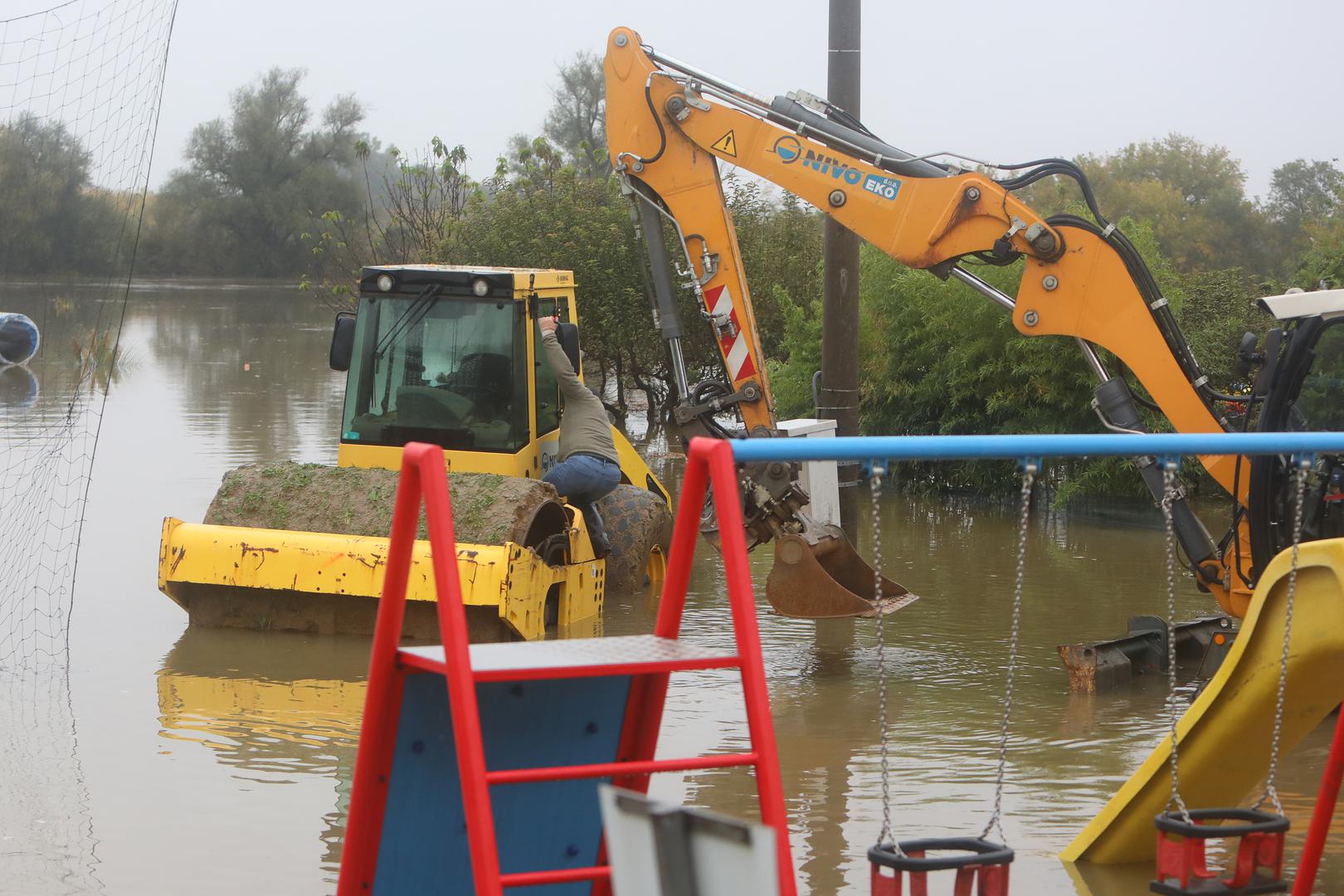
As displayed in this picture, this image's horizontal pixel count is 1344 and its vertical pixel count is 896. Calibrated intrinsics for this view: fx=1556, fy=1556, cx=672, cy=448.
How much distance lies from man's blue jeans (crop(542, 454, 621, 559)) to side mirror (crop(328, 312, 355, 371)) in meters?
1.59

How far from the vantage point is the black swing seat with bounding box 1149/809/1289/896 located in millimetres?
4707

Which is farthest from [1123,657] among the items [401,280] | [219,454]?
[219,454]

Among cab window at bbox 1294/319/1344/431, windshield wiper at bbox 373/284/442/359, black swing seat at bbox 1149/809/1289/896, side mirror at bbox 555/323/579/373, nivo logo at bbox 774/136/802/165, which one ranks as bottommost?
black swing seat at bbox 1149/809/1289/896

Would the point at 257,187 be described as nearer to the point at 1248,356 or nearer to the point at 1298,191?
the point at 1298,191

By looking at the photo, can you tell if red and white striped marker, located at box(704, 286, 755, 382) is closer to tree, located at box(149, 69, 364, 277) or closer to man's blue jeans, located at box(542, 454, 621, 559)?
man's blue jeans, located at box(542, 454, 621, 559)

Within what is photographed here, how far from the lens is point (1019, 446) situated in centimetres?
425

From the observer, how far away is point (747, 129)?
10.3 m

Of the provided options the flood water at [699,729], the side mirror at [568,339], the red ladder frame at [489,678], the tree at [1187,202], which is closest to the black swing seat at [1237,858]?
the flood water at [699,729]

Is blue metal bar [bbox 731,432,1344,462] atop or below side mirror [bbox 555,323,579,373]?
below

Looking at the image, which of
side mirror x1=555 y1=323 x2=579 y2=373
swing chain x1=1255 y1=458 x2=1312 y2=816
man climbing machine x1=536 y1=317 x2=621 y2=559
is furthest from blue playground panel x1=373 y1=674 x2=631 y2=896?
side mirror x1=555 y1=323 x2=579 y2=373

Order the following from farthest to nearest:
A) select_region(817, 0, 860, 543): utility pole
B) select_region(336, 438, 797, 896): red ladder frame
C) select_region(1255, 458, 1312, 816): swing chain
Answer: select_region(817, 0, 860, 543): utility pole → select_region(1255, 458, 1312, 816): swing chain → select_region(336, 438, 797, 896): red ladder frame

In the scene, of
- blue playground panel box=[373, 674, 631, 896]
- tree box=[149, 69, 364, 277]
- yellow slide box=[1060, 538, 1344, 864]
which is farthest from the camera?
tree box=[149, 69, 364, 277]

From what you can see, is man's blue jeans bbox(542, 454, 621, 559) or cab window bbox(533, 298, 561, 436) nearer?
man's blue jeans bbox(542, 454, 621, 559)

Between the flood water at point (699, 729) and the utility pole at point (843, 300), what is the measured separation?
1329mm
